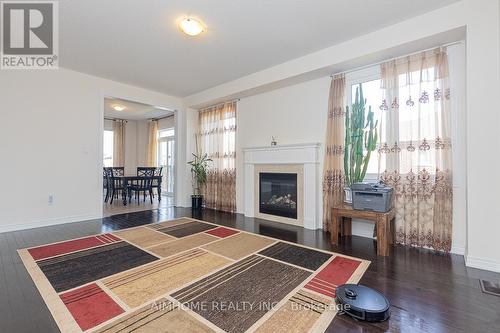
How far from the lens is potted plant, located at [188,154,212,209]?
5.39 m

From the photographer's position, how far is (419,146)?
279cm

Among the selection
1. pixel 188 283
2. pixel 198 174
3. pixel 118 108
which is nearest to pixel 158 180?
pixel 198 174

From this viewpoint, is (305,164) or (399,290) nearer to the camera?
(399,290)

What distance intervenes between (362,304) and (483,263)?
161cm

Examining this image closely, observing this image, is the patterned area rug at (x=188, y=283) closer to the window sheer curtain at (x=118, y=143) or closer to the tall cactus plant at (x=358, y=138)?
the tall cactus plant at (x=358, y=138)

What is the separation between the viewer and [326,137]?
3.58 meters

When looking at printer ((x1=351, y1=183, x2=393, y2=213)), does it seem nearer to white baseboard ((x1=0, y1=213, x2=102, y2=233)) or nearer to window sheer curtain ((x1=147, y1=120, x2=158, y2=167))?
white baseboard ((x1=0, y1=213, x2=102, y2=233))

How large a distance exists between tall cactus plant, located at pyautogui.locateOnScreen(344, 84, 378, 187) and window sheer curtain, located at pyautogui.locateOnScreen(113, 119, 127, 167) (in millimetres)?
7615

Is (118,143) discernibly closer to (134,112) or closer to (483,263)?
(134,112)

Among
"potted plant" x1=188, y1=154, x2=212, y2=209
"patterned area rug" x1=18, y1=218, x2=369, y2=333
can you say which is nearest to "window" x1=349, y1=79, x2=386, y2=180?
"patterned area rug" x1=18, y1=218, x2=369, y2=333

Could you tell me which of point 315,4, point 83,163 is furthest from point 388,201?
point 83,163

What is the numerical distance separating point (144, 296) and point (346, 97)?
338cm

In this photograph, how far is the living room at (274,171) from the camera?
1.68m

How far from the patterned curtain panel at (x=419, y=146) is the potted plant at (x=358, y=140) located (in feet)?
0.51
